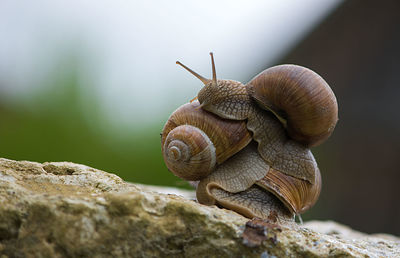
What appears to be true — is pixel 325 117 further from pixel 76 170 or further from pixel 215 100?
pixel 76 170

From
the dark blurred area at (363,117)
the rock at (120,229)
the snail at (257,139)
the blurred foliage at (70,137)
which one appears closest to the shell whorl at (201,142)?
the snail at (257,139)

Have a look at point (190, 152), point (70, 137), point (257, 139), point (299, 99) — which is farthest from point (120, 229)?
point (70, 137)

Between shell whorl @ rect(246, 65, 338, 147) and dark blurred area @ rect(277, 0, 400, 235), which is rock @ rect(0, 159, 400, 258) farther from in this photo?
dark blurred area @ rect(277, 0, 400, 235)

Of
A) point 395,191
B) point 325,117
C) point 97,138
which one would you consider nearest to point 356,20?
point 395,191

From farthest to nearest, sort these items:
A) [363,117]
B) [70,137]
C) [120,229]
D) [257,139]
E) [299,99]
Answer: [363,117], [70,137], [257,139], [299,99], [120,229]

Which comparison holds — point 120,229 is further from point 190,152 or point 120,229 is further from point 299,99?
point 299,99

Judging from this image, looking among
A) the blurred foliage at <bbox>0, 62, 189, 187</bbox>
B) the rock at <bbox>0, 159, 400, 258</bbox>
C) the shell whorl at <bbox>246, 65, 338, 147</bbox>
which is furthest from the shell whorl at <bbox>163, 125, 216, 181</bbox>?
the blurred foliage at <bbox>0, 62, 189, 187</bbox>
